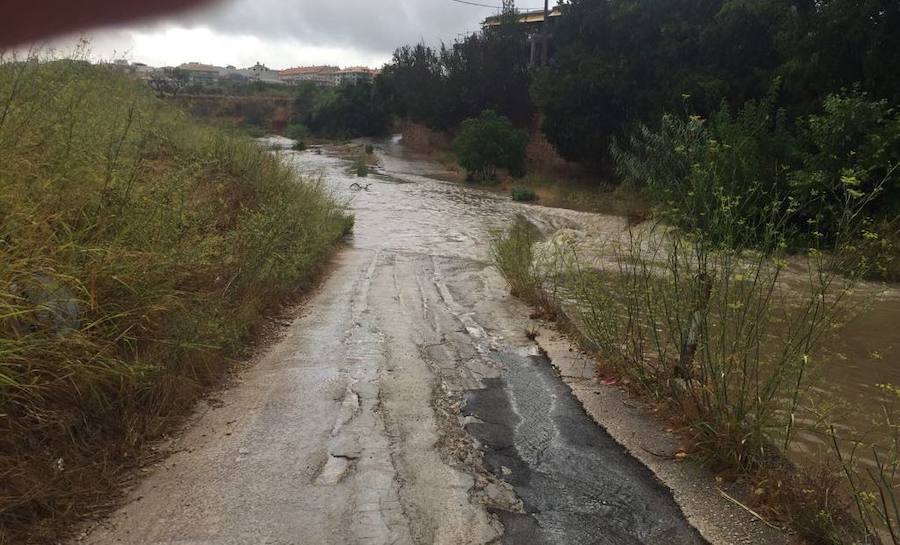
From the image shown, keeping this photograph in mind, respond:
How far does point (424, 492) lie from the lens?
3.65 m

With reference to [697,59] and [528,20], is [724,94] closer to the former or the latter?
[697,59]

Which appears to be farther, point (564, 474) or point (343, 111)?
point (343, 111)

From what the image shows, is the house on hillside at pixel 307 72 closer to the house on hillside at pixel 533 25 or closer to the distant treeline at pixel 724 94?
the distant treeline at pixel 724 94

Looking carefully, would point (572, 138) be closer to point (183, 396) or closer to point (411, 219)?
point (411, 219)

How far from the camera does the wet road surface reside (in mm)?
3279

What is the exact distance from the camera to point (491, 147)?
108ft

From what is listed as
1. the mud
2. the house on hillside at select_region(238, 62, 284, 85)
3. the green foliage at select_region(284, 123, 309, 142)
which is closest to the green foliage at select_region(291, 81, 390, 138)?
the green foliage at select_region(284, 123, 309, 142)

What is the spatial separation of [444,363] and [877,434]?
3570 mm

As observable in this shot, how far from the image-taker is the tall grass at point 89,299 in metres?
3.17

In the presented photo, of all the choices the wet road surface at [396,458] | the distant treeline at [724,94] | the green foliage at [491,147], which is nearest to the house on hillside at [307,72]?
the wet road surface at [396,458]

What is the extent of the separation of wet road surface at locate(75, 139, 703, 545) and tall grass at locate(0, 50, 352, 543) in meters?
0.30

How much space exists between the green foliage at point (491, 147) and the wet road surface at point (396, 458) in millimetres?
26145

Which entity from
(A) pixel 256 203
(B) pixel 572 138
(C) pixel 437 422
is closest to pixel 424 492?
(C) pixel 437 422

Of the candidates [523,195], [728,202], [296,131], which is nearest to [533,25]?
[523,195]
